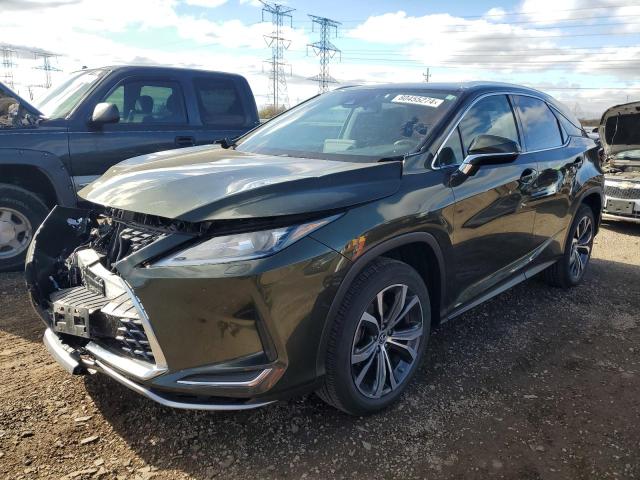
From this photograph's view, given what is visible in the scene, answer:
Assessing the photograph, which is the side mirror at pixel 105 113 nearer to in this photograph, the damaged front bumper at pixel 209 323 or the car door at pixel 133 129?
the car door at pixel 133 129

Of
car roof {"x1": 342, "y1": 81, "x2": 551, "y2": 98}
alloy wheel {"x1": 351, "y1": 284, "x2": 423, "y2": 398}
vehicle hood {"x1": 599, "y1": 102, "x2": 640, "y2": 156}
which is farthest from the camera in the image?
vehicle hood {"x1": 599, "y1": 102, "x2": 640, "y2": 156}

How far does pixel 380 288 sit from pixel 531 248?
1982 mm

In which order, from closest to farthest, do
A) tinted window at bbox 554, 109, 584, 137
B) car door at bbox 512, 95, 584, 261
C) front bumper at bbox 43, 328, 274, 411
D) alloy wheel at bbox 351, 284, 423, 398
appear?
front bumper at bbox 43, 328, 274, 411 < alloy wheel at bbox 351, 284, 423, 398 < car door at bbox 512, 95, 584, 261 < tinted window at bbox 554, 109, 584, 137

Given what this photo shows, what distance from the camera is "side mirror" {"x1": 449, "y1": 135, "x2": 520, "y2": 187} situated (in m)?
3.16

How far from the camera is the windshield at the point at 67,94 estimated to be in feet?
17.5

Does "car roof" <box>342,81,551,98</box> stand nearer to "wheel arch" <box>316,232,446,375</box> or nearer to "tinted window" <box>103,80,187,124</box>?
"wheel arch" <box>316,232,446,375</box>

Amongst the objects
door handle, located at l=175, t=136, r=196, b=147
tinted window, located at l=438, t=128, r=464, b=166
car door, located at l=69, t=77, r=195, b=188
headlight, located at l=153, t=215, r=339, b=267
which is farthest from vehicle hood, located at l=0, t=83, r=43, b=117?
tinted window, located at l=438, t=128, r=464, b=166

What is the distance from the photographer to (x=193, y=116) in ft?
19.6

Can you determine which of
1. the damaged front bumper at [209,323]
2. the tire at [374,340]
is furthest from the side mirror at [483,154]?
the damaged front bumper at [209,323]

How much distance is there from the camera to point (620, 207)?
8016 millimetres

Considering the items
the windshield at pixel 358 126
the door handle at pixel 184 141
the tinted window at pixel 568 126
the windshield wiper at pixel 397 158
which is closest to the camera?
the windshield wiper at pixel 397 158

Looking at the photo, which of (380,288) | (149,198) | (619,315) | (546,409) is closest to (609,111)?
(619,315)

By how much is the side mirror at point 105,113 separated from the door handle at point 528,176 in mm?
3691

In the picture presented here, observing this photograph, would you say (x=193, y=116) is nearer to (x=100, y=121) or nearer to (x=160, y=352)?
(x=100, y=121)
